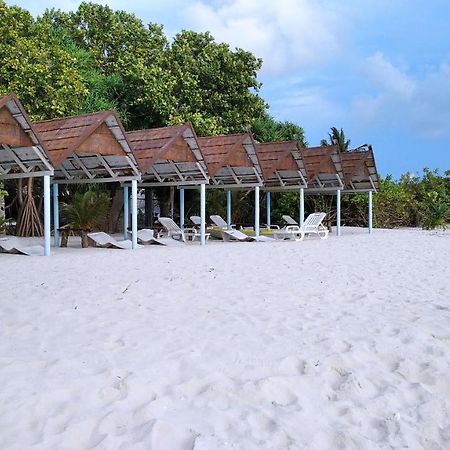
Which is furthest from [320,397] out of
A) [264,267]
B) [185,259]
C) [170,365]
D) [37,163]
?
[37,163]

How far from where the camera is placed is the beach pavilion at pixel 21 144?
11273 mm

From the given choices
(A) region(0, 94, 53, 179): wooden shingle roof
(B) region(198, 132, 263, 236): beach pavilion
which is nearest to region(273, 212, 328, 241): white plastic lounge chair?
(B) region(198, 132, 263, 236): beach pavilion

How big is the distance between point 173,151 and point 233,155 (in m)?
2.56

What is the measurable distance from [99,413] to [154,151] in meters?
12.1

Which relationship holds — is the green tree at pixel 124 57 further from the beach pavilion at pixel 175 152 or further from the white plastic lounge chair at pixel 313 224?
the white plastic lounge chair at pixel 313 224

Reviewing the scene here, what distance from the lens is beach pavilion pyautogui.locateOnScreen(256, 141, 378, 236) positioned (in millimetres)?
18906

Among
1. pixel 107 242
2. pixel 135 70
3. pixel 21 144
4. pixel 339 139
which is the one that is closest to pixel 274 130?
pixel 339 139

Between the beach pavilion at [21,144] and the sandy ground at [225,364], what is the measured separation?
475 cm

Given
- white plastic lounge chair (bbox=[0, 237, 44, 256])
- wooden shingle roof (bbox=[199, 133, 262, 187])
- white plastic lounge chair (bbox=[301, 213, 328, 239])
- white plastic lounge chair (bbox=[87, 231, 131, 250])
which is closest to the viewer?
white plastic lounge chair (bbox=[0, 237, 44, 256])

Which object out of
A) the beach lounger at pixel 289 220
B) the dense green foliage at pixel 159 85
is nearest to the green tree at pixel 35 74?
the dense green foliage at pixel 159 85

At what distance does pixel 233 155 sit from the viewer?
669 inches

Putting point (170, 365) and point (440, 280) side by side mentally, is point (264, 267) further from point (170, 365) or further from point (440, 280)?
point (170, 365)

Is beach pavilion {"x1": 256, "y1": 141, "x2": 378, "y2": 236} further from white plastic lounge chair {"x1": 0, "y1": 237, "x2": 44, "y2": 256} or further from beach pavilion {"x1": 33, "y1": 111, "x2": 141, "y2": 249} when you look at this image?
white plastic lounge chair {"x1": 0, "y1": 237, "x2": 44, "y2": 256}

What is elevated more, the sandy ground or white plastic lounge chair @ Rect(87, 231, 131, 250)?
white plastic lounge chair @ Rect(87, 231, 131, 250)
